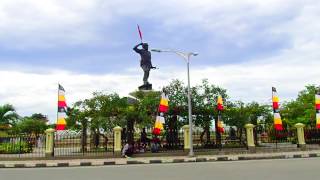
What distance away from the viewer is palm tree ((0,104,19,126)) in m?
38.7

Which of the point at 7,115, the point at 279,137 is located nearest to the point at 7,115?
the point at 7,115

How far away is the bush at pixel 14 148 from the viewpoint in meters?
28.5

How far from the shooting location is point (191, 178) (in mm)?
11352

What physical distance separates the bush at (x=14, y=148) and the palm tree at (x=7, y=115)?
32.6 ft

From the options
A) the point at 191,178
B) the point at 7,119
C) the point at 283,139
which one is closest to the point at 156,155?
the point at 191,178

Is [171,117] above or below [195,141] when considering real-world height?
above

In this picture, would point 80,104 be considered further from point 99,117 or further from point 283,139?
point 283,139

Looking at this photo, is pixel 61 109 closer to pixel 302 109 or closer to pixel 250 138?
pixel 250 138

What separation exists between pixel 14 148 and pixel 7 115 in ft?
37.2

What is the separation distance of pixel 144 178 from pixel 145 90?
71.3 ft

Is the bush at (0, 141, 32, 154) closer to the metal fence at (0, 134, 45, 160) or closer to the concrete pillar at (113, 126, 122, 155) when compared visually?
the metal fence at (0, 134, 45, 160)

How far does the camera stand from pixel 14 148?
28.9 m

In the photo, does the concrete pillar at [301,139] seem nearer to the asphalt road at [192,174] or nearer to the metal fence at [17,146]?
the asphalt road at [192,174]

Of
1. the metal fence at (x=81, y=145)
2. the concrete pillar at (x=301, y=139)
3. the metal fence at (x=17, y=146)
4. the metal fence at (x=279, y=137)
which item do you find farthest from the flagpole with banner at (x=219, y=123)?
the metal fence at (x=17, y=146)
